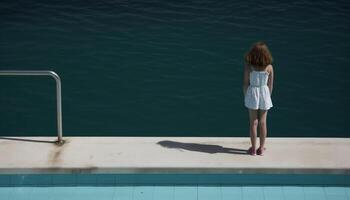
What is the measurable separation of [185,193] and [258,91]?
1419 mm

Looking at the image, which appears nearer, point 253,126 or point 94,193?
point 94,193

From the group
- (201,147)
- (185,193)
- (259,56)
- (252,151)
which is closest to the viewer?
(259,56)

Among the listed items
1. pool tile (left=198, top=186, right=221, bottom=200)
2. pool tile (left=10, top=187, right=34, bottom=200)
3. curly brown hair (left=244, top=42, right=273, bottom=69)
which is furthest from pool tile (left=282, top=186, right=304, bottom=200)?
pool tile (left=10, top=187, right=34, bottom=200)

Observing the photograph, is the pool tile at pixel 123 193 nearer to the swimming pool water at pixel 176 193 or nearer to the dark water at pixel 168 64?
the swimming pool water at pixel 176 193

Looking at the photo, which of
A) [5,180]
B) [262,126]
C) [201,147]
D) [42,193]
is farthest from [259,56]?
[5,180]

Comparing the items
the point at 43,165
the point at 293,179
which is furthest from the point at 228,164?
the point at 43,165

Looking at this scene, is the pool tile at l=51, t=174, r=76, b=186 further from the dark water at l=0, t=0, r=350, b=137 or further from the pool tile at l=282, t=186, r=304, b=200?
the dark water at l=0, t=0, r=350, b=137

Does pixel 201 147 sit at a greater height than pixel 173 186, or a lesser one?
greater

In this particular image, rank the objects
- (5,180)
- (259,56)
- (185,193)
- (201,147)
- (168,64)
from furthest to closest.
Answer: (168,64) < (201,147) < (5,180) < (185,193) < (259,56)

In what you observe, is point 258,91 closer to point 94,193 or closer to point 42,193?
point 94,193

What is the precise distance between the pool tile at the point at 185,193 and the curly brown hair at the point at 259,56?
1.57 metres

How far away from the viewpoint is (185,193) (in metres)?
7.96

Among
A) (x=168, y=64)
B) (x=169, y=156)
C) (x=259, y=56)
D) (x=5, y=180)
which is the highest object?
(x=168, y=64)

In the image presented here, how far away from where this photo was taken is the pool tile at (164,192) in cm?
791
